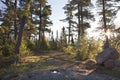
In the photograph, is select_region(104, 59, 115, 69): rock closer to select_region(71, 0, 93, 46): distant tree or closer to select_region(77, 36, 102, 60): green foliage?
select_region(77, 36, 102, 60): green foliage

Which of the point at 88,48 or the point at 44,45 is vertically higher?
the point at 88,48

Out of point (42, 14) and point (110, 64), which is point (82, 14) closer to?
point (42, 14)

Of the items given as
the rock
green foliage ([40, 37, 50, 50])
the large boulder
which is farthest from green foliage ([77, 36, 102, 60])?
green foliage ([40, 37, 50, 50])

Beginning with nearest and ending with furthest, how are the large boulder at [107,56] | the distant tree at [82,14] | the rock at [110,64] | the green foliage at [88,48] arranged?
the rock at [110,64], the large boulder at [107,56], the green foliage at [88,48], the distant tree at [82,14]

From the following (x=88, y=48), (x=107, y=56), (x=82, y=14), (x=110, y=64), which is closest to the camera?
(x=110, y=64)

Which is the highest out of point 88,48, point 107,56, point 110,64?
point 88,48

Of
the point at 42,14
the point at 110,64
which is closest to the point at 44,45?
the point at 42,14

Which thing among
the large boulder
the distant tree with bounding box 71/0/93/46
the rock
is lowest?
the rock

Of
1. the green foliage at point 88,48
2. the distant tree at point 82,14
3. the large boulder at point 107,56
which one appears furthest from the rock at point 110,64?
the distant tree at point 82,14

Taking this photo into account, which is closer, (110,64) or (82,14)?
(110,64)

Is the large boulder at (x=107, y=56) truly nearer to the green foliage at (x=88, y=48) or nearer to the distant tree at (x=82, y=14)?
the green foliage at (x=88, y=48)

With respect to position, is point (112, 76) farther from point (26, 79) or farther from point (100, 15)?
point (100, 15)

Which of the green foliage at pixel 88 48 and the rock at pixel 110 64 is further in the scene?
the green foliage at pixel 88 48

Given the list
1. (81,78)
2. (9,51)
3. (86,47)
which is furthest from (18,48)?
(81,78)
